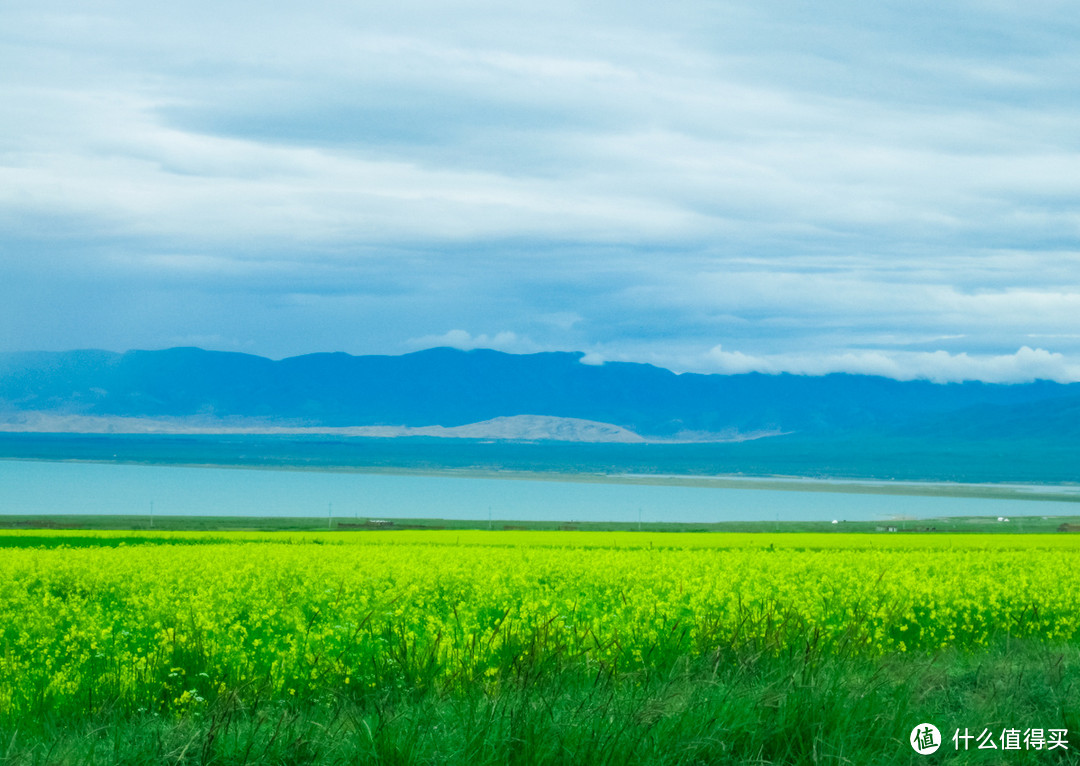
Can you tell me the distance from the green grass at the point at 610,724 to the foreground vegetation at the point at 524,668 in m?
0.02

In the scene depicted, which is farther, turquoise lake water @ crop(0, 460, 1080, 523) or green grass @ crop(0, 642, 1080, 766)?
turquoise lake water @ crop(0, 460, 1080, 523)

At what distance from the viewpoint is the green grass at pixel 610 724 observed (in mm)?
5938

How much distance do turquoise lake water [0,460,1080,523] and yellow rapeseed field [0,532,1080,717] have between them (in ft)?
203

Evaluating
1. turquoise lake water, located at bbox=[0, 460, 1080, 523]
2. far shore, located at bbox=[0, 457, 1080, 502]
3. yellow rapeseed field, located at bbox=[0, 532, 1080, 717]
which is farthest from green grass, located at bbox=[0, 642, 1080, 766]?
far shore, located at bbox=[0, 457, 1080, 502]

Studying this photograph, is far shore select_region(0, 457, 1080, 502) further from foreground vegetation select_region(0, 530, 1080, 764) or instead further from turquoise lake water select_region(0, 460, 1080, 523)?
foreground vegetation select_region(0, 530, 1080, 764)

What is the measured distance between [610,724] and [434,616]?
227 inches

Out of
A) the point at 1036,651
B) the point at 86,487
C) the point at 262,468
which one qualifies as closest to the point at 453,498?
the point at 86,487

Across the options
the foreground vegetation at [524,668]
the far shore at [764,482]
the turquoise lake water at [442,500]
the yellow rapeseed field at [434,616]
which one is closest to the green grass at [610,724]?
the foreground vegetation at [524,668]

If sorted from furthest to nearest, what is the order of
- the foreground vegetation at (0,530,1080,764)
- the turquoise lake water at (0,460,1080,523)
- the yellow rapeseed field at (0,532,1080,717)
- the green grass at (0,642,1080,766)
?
1. the turquoise lake water at (0,460,1080,523)
2. the yellow rapeseed field at (0,532,1080,717)
3. the foreground vegetation at (0,530,1080,764)
4. the green grass at (0,642,1080,766)

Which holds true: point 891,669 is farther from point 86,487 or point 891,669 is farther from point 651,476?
point 651,476

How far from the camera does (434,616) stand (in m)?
11.7

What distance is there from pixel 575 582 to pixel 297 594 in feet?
16.0

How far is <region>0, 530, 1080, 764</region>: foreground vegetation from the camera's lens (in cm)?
611

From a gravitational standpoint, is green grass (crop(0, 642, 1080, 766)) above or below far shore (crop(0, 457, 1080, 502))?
below
